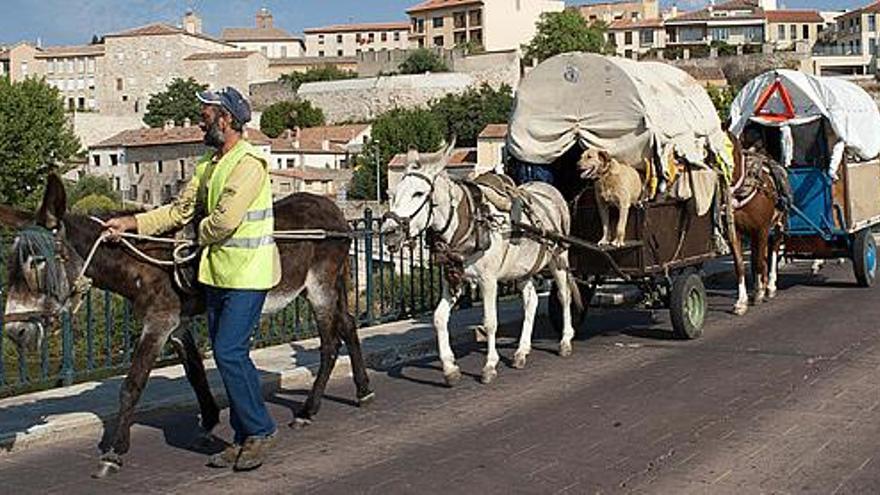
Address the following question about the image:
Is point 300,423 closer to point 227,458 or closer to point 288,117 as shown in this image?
point 227,458

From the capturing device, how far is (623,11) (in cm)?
16050

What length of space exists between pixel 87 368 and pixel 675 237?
6283 mm

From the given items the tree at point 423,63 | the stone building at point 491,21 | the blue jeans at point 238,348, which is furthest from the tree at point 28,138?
the stone building at point 491,21

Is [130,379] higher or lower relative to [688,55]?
lower

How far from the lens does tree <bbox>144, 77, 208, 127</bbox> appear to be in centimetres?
11756

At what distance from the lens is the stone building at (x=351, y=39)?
160 meters

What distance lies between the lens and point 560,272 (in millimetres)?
11781

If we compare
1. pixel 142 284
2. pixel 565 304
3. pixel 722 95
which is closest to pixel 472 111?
pixel 722 95

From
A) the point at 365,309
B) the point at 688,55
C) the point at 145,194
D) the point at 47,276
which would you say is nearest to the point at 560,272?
the point at 365,309

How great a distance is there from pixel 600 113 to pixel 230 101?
5.79 metres

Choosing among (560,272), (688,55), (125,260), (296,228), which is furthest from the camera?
(688,55)

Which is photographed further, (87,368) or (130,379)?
(87,368)

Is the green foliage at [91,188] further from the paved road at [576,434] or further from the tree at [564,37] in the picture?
the paved road at [576,434]

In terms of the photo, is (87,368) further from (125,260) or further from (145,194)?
(145,194)
